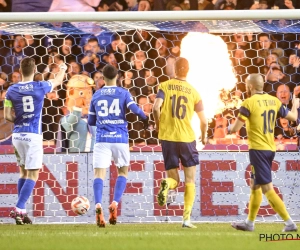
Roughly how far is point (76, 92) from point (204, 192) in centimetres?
213

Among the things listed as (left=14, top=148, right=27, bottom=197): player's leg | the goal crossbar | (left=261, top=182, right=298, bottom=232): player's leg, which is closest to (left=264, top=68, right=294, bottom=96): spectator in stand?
the goal crossbar

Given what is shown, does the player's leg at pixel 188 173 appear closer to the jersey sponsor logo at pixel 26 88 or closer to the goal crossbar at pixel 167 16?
the goal crossbar at pixel 167 16

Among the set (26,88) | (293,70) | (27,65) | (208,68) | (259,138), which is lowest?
(259,138)

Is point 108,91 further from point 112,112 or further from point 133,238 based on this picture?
point 133,238

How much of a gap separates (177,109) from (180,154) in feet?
1.54

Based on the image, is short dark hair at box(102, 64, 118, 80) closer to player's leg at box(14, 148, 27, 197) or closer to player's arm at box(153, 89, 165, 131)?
player's arm at box(153, 89, 165, 131)

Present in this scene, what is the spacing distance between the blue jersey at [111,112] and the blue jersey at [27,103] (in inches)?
25.1

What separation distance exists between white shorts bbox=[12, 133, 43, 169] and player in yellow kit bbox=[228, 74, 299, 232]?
7.49 feet

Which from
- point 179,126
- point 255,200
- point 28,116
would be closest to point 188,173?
point 179,126

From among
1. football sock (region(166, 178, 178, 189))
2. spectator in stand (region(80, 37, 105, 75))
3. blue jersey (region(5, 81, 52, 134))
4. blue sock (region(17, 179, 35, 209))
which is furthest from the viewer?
spectator in stand (region(80, 37, 105, 75))

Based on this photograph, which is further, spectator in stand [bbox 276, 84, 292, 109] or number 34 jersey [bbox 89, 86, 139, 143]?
spectator in stand [bbox 276, 84, 292, 109]

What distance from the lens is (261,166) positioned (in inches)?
334

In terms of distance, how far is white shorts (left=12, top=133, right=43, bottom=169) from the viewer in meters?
9.73

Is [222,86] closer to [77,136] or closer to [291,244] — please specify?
[77,136]
